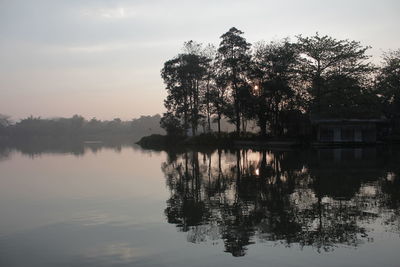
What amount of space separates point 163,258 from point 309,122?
4766 cm

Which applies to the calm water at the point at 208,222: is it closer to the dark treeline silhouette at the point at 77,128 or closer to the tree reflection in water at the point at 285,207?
the tree reflection in water at the point at 285,207

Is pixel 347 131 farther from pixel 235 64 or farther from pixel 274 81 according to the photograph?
pixel 235 64

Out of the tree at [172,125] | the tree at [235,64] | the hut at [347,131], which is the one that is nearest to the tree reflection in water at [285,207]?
the hut at [347,131]

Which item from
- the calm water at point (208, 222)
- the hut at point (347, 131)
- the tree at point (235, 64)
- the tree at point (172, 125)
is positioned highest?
the tree at point (235, 64)

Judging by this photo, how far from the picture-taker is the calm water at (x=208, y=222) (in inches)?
334

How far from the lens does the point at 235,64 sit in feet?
185

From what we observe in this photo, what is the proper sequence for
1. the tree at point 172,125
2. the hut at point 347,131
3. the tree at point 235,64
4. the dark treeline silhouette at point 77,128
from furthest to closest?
the dark treeline silhouette at point 77,128 → the tree at point 172,125 → the tree at point 235,64 → the hut at point 347,131

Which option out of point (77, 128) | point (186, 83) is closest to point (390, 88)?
point (186, 83)

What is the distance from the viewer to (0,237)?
1041cm

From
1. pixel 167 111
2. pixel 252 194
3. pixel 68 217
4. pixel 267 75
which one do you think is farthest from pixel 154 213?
pixel 167 111

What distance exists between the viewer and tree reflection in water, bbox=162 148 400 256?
32.1 feet

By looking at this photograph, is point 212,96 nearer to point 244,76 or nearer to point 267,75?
point 244,76

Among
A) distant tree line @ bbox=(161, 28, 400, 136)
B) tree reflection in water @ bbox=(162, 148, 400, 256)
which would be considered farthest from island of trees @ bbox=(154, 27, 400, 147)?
tree reflection in water @ bbox=(162, 148, 400, 256)

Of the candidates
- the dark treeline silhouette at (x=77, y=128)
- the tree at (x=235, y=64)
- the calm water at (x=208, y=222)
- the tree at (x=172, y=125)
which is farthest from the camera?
the dark treeline silhouette at (x=77, y=128)
